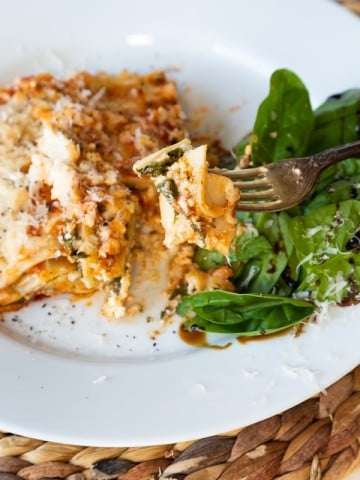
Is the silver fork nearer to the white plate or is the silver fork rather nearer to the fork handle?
the fork handle

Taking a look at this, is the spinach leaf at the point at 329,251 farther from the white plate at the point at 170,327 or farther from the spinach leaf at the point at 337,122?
the spinach leaf at the point at 337,122

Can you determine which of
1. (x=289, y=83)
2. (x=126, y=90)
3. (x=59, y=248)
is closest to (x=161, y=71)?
(x=126, y=90)

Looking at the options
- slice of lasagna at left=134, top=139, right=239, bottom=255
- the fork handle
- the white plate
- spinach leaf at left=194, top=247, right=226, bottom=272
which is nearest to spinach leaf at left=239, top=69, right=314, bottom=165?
the fork handle

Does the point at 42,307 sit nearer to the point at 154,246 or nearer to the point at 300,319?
the point at 154,246

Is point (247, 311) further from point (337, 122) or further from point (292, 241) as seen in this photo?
point (337, 122)

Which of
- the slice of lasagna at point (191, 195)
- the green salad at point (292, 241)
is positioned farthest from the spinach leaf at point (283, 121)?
the slice of lasagna at point (191, 195)
